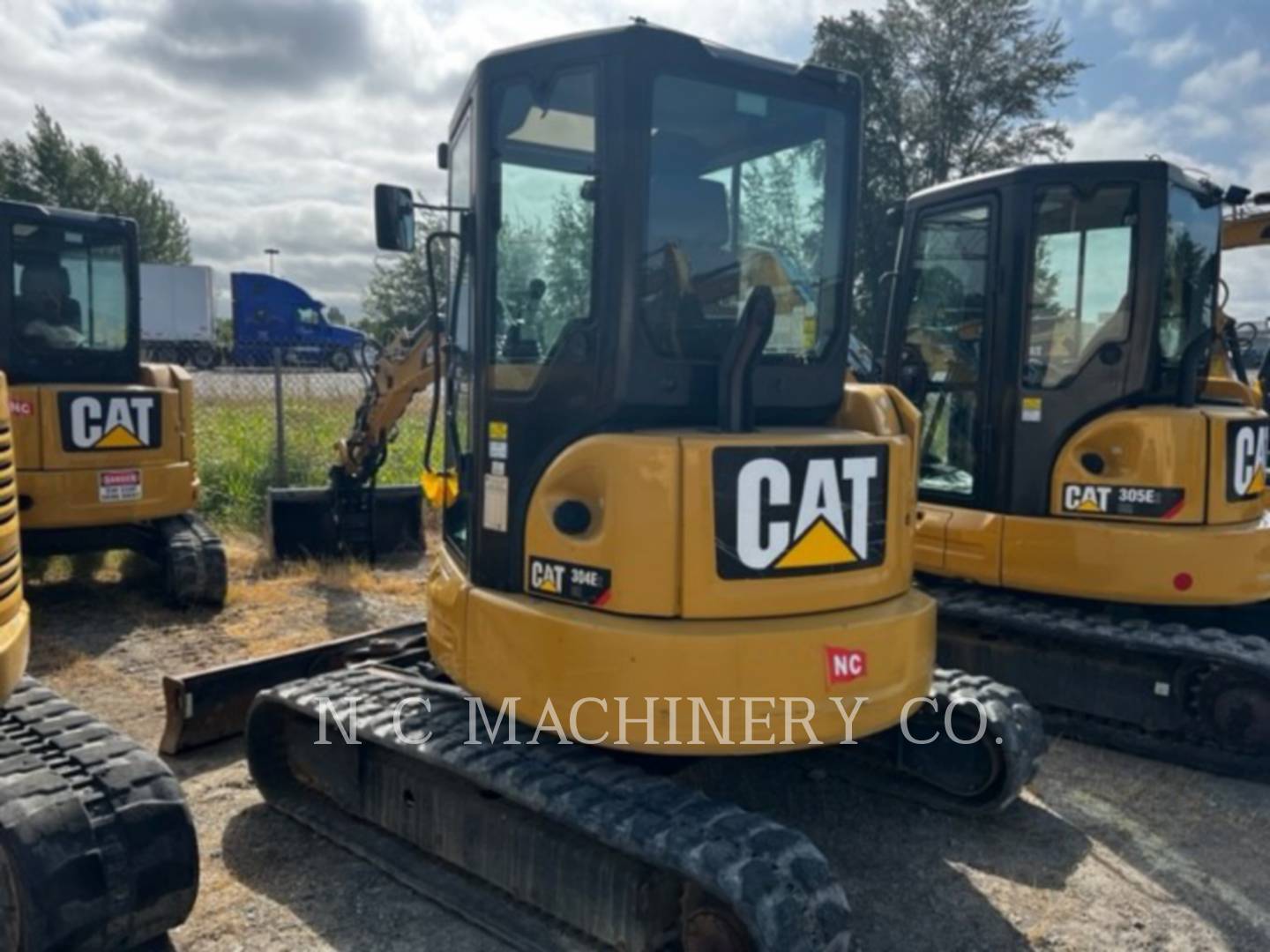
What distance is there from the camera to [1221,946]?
3543mm

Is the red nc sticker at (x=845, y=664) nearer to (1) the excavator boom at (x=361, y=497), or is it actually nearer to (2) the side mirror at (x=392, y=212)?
(2) the side mirror at (x=392, y=212)

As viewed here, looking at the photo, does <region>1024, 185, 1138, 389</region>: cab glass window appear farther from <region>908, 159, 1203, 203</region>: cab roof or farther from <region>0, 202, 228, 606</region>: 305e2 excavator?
<region>0, 202, 228, 606</region>: 305e2 excavator

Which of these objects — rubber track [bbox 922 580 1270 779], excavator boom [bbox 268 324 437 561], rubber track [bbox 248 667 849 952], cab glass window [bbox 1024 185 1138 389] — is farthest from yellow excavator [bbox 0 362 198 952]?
excavator boom [bbox 268 324 437 561]

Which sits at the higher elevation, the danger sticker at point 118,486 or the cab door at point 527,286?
the cab door at point 527,286

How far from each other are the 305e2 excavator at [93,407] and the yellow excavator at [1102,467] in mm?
5311

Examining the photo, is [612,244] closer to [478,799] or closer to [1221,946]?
[478,799]

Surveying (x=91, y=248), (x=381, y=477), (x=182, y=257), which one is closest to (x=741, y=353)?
(x=91, y=248)

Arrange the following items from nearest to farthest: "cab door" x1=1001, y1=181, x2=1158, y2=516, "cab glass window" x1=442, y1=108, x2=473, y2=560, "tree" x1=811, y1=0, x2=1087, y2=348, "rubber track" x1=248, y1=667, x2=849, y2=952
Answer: "rubber track" x1=248, y1=667, x2=849, y2=952
"cab glass window" x1=442, y1=108, x2=473, y2=560
"cab door" x1=1001, y1=181, x2=1158, y2=516
"tree" x1=811, y1=0, x2=1087, y2=348

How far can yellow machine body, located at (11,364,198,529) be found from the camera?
6980 millimetres

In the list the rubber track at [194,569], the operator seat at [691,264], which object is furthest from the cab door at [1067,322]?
the rubber track at [194,569]

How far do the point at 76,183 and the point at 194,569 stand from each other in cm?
4204

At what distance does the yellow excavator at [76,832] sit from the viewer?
2.97 m

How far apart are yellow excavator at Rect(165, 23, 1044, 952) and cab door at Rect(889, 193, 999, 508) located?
6.89 feet

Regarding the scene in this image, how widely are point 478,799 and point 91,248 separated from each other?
237 inches
